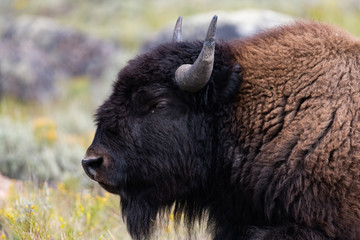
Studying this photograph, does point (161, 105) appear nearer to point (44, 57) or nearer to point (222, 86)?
point (222, 86)

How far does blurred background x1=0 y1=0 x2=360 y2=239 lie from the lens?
4.46 metres

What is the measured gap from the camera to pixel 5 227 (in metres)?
4.25

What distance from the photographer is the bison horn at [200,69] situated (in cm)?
325

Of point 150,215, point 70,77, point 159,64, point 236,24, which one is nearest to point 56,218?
point 150,215

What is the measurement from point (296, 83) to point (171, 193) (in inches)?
46.0

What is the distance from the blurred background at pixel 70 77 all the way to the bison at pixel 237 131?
551 millimetres

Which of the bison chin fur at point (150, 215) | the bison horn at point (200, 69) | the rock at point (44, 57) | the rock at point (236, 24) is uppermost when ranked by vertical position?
the rock at point (44, 57)

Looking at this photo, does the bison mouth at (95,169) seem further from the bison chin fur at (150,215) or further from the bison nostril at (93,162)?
the bison chin fur at (150,215)

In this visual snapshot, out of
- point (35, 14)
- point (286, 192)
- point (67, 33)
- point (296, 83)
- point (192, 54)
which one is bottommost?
point (286, 192)

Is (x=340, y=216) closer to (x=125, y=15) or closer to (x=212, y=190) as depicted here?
(x=212, y=190)

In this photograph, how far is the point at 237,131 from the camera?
11.3 ft

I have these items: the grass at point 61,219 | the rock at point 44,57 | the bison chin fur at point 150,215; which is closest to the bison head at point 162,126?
the bison chin fur at point 150,215

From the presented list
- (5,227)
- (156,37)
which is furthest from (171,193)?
(156,37)

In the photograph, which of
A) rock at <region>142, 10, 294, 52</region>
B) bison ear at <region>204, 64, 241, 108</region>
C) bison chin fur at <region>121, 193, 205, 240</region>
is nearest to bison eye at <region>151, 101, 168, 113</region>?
bison ear at <region>204, 64, 241, 108</region>
